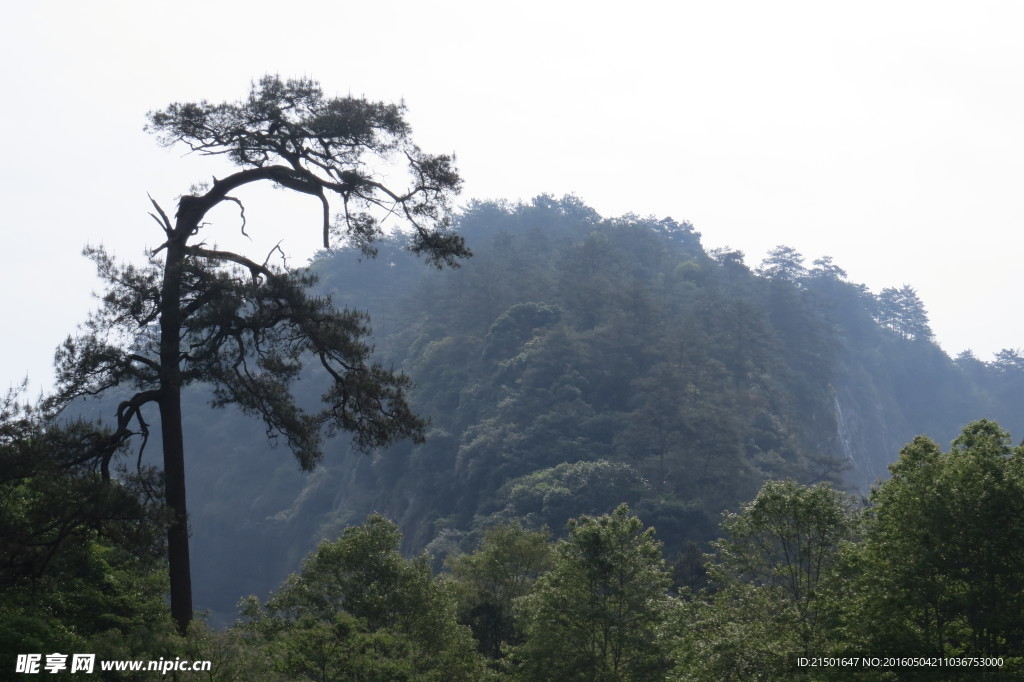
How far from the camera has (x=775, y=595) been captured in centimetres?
1886

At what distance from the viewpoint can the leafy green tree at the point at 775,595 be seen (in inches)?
615

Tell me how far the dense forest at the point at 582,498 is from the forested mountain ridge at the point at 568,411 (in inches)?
12.0

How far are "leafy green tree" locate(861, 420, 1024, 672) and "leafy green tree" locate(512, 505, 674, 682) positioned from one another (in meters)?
6.19

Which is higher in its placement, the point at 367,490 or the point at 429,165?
the point at 367,490

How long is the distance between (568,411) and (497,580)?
104 feet

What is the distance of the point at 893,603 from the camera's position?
13.5 metres

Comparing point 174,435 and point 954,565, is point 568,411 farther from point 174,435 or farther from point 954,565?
point 174,435

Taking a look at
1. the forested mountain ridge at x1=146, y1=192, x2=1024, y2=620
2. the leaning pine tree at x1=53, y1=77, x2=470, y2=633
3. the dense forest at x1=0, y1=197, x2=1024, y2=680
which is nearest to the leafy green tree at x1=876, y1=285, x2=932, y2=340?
the dense forest at x1=0, y1=197, x2=1024, y2=680

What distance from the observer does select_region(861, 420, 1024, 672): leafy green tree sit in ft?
42.4

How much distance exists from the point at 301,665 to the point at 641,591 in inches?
345

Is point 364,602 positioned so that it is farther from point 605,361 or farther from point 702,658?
point 605,361

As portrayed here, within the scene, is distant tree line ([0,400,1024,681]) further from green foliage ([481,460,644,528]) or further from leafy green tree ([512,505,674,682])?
green foliage ([481,460,644,528])

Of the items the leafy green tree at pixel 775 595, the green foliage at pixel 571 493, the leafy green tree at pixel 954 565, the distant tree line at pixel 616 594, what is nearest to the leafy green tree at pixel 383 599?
the distant tree line at pixel 616 594

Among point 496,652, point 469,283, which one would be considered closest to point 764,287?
point 469,283
